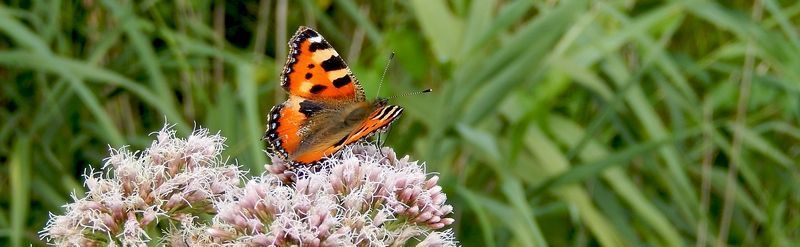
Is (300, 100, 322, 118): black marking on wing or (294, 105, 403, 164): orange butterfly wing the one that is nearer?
(294, 105, 403, 164): orange butterfly wing

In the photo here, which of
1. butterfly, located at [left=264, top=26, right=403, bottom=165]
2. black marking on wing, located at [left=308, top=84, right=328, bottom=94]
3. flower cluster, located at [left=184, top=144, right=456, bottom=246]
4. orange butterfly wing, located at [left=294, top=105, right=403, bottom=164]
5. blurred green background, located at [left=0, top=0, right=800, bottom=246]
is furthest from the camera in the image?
blurred green background, located at [left=0, top=0, right=800, bottom=246]

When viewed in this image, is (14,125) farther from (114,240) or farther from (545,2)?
(114,240)

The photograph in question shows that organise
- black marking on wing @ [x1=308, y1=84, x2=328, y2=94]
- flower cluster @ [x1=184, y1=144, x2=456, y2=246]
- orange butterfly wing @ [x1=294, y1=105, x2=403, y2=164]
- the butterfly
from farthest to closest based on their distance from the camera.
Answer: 1. black marking on wing @ [x1=308, y1=84, x2=328, y2=94]
2. the butterfly
3. orange butterfly wing @ [x1=294, y1=105, x2=403, y2=164]
4. flower cluster @ [x1=184, y1=144, x2=456, y2=246]

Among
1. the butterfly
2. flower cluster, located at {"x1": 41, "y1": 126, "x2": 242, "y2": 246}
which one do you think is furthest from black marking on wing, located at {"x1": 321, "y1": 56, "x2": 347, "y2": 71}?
flower cluster, located at {"x1": 41, "y1": 126, "x2": 242, "y2": 246}

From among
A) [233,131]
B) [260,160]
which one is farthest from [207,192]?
[233,131]

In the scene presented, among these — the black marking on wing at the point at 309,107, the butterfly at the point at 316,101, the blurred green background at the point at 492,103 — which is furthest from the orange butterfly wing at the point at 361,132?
the blurred green background at the point at 492,103

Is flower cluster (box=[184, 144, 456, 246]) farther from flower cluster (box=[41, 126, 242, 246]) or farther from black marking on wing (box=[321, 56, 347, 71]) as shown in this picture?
black marking on wing (box=[321, 56, 347, 71])

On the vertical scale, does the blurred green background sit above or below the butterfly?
above

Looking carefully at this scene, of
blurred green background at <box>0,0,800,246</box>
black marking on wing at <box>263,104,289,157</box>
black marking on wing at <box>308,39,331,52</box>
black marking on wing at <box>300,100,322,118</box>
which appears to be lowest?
black marking on wing at <box>263,104,289,157</box>
